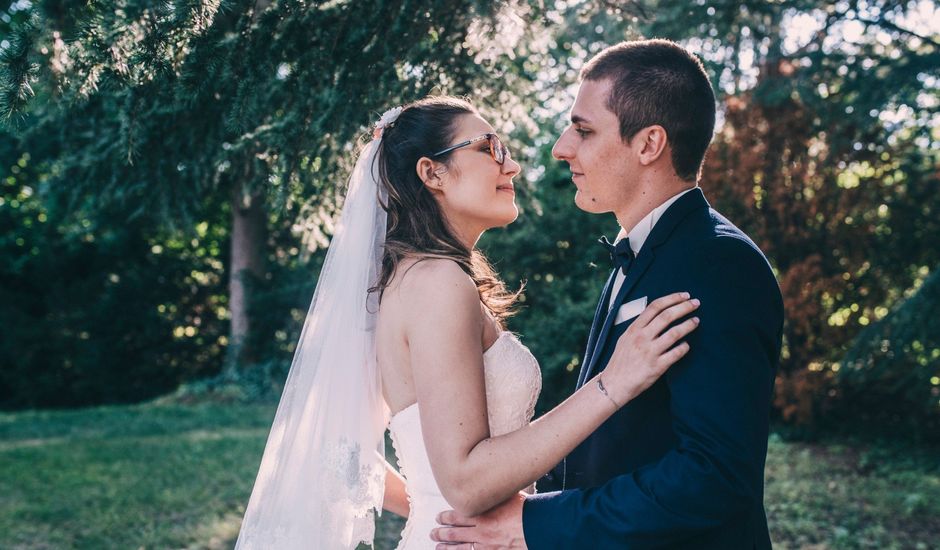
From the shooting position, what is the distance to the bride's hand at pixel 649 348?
207 centimetres

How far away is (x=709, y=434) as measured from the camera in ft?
6.50

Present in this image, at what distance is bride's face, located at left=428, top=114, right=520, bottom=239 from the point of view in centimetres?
284

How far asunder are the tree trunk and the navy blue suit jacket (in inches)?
590

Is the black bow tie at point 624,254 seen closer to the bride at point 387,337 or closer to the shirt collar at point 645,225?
the shirt collar at point 645,225

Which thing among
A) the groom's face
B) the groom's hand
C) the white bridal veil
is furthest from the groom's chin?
the groom's hand

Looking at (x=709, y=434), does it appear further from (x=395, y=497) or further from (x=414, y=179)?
(x=395, y=497)

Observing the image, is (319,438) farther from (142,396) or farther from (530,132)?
(142,396)

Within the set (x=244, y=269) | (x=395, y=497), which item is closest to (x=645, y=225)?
(x=395, y=497)

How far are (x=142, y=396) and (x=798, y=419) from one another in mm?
14786

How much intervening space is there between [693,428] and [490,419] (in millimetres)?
881

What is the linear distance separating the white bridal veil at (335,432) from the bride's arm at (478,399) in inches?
19.3

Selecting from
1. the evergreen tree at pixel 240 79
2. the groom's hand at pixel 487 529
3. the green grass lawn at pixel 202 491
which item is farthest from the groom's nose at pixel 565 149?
the green grass lawn at pixel 202 491

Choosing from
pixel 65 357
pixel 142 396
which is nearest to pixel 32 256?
pixel 65 357

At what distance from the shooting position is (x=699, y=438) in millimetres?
1998
